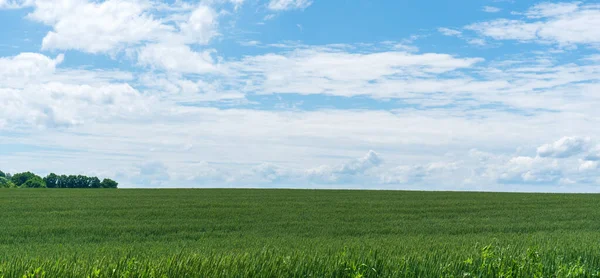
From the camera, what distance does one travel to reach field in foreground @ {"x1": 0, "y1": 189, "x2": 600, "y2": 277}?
5.82 metres

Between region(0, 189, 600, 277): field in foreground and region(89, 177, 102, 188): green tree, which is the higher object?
region(89, 177, 102, 188): green tree

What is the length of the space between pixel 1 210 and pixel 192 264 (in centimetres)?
2096

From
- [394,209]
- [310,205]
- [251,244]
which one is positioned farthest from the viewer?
[310,205]

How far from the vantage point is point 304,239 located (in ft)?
48.7

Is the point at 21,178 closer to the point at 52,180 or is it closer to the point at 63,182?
the point at 52,180

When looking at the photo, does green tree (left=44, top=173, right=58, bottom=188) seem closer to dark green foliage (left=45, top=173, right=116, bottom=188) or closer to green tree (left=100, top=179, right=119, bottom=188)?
dark green foliage (left=45, top=173, right=116, bottom=188)

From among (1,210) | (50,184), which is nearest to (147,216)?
(1,210)

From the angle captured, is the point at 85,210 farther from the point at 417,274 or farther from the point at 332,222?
the point at 417,274

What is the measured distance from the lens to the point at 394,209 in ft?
82.6

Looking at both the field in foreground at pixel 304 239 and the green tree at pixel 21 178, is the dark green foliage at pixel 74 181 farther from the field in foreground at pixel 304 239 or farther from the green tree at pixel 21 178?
the field in foreground at pixel 304 239

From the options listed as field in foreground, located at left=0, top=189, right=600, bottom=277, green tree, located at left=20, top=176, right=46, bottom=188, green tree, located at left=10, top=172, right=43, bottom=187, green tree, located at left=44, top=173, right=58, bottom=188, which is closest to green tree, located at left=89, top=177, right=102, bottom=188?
green tree, located at left=44, top=173, right=58, bottom=188

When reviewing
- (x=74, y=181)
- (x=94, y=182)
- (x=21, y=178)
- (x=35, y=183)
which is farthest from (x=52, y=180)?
(x=21, y=178)

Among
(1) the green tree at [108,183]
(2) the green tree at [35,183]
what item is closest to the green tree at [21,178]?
(2) the green tree at [35,183]

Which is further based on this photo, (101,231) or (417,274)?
(101,231)
